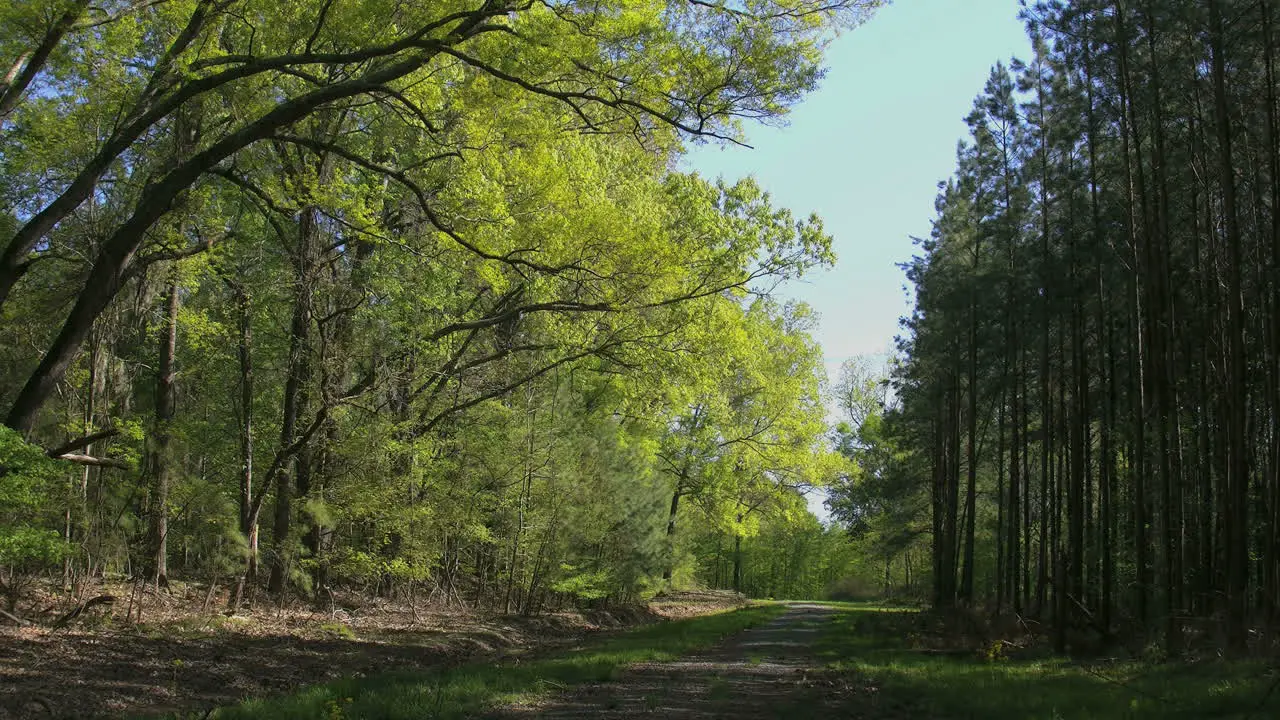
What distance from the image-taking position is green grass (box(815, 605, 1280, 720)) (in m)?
7.18

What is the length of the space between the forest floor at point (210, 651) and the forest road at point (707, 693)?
2761 mm

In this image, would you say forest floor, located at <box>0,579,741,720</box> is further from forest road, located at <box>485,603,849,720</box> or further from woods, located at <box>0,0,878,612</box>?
forest road, located at <box>485,603,849,720</box>

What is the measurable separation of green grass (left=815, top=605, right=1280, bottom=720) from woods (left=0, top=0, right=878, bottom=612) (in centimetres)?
676

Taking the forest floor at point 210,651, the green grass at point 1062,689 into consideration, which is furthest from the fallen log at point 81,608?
the green grass at point 1062,689

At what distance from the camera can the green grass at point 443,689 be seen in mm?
6996

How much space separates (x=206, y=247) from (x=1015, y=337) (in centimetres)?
1907


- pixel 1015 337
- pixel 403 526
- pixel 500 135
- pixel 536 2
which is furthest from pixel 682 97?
pixel 1015 337

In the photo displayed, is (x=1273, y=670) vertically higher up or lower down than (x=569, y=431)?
lower down

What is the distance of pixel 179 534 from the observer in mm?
15453

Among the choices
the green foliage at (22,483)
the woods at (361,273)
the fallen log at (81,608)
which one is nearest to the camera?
the green foliage at (22,483)

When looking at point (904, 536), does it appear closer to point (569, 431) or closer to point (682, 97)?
point (569, 431)

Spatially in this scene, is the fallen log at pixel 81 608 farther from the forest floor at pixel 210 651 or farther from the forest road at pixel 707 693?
the forest road at pixel 707 693

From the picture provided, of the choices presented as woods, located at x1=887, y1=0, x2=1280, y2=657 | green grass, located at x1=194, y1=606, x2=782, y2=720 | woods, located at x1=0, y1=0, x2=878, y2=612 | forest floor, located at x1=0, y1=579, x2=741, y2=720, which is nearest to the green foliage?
woods, located at x1=0, y1=0, x2=878, y2=612

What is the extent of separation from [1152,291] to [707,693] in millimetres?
9576
